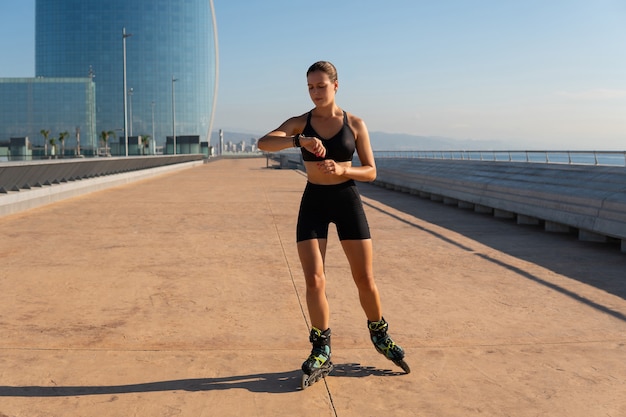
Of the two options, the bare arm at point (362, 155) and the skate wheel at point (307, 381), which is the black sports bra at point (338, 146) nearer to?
the bare arm at point (362, 155)

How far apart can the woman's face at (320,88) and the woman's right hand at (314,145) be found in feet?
1.41

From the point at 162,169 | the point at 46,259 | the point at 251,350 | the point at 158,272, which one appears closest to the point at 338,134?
the point at 251,350

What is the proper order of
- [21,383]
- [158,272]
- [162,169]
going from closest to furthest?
[21,383], [158,272], [162,169]

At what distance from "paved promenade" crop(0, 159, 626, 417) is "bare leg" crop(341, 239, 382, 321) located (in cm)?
41

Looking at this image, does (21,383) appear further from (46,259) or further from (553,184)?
(553,184)

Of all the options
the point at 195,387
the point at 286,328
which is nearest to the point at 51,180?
the point at 286,328

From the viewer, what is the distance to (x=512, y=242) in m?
10.7

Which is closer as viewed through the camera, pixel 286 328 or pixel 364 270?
pixel 364 270

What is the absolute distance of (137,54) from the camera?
157 m

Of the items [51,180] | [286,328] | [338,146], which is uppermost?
[338,146]

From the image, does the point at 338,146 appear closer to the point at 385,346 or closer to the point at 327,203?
the point at 327,203

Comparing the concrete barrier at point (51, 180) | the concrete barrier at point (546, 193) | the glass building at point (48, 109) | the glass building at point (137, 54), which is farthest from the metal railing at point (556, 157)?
the glass building at point (137, 54)

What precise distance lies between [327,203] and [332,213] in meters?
0.07

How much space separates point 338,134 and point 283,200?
15.3m
